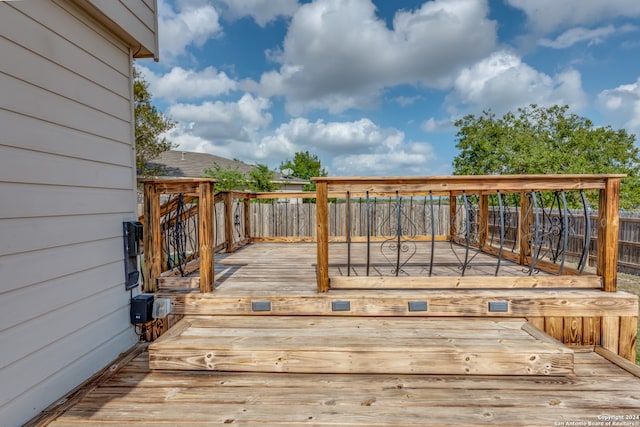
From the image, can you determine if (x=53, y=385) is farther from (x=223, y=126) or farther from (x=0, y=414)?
(x=223, y=126)

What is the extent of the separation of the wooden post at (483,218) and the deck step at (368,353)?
256 centimetres

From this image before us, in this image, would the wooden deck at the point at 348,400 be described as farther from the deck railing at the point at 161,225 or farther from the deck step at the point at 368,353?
the deck railing at the point at 161,225

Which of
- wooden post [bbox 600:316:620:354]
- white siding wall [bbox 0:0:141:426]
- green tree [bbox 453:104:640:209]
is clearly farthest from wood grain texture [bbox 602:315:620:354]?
green tree [bbox 453:104:640:209]

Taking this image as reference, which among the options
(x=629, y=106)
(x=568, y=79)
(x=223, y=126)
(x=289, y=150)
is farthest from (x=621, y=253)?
(x=223, y=126)

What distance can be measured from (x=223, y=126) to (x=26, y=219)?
1725 inches

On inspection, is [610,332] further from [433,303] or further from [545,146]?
[545,146]

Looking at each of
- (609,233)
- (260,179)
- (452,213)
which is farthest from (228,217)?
(260,179)

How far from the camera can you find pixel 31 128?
1.85 m

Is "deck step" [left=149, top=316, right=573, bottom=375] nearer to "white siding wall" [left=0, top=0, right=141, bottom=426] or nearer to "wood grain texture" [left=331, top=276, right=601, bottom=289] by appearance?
"wood grain texture" [left=331, top=276, right=601, bottom=289]

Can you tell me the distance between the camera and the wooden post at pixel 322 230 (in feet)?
8.62

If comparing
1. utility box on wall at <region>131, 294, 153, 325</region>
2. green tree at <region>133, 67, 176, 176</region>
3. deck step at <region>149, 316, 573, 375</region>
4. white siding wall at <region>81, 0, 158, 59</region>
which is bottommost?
deck step at <region>149, 316, 573, 375</region>

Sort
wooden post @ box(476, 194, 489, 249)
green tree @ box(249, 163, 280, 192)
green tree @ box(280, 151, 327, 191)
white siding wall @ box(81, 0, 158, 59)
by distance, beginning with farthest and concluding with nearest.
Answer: green tree @ box(280, 151, 327, 191), green tree @ box(249, 163, 280, 192), wooden post @ box(476, 194, 489, 249), white siding wall @ box(81, 0, 158, 59)

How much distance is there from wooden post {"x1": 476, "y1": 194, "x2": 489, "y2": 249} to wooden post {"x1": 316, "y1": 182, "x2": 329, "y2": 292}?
2932 mm

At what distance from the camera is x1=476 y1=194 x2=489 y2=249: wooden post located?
15.0 ft
